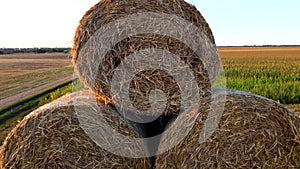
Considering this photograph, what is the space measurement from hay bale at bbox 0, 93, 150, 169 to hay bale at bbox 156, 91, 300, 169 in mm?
Answer: 422

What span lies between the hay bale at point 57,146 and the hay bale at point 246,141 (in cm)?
42

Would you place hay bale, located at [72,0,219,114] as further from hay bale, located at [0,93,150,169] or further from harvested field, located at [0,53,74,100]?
harvested field, located at [0,53,74,100]

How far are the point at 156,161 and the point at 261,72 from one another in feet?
53.4

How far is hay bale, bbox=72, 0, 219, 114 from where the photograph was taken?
119 inches

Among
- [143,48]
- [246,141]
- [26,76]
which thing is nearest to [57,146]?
[143,48]

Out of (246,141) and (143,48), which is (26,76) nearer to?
(143,48)

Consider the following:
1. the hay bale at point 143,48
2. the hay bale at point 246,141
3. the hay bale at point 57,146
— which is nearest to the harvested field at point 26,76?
the hay bale at point 143,48

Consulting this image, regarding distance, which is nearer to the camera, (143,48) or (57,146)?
(57,146)

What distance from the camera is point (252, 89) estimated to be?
11.7 meters

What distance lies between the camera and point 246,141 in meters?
2.71

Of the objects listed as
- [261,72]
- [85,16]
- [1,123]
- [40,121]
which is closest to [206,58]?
[85,16]

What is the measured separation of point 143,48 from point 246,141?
1067mm

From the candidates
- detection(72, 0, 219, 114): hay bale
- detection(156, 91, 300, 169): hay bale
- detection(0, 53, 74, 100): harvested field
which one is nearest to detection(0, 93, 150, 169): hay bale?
detection(72, 0, 219, 114): hay bale

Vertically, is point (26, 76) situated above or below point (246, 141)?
below
